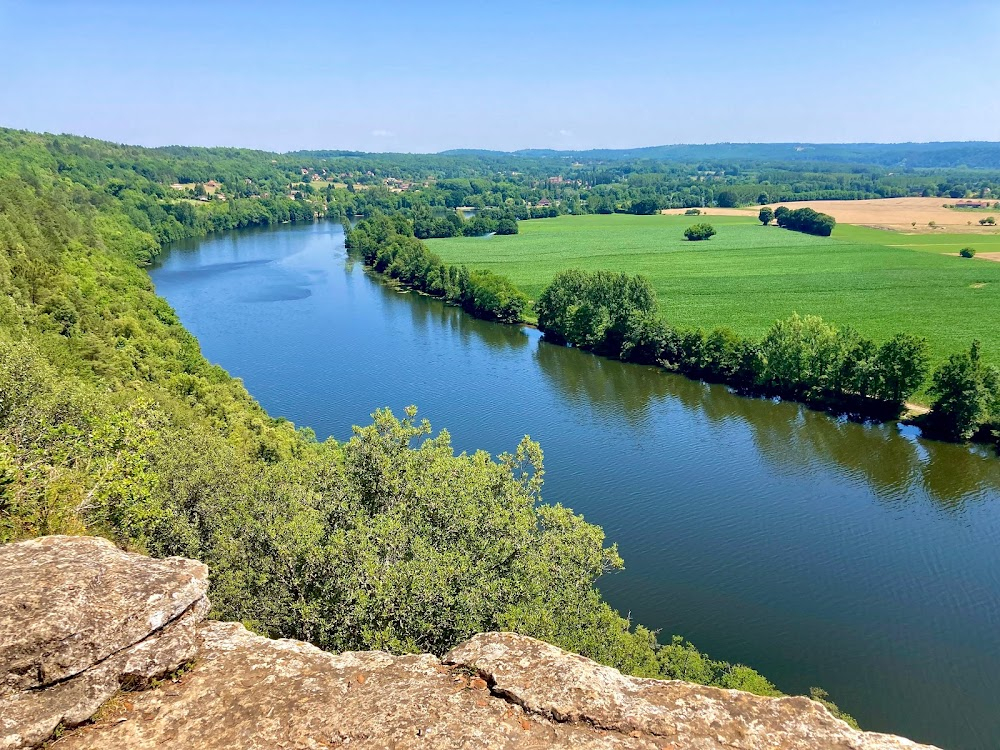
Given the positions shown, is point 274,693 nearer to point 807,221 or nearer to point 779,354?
point 779,354

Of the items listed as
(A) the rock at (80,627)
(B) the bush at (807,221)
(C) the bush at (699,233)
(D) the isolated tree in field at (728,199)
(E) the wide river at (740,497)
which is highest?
(D) the isolated tree in field at (728,199)

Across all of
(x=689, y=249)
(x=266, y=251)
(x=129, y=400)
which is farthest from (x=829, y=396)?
(x=266, y=251)

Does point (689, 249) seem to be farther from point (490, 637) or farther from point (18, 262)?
point (490, 637)

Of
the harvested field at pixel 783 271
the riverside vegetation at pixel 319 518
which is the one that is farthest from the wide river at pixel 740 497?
the harvested field at pixel 783 271

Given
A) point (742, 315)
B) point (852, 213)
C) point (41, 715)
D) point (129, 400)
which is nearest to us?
point (41, 715)

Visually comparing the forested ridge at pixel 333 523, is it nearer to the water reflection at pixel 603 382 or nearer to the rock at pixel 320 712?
the rock at pixel 320 712

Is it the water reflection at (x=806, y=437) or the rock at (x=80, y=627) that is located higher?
the rock at (x=80, y=627)
